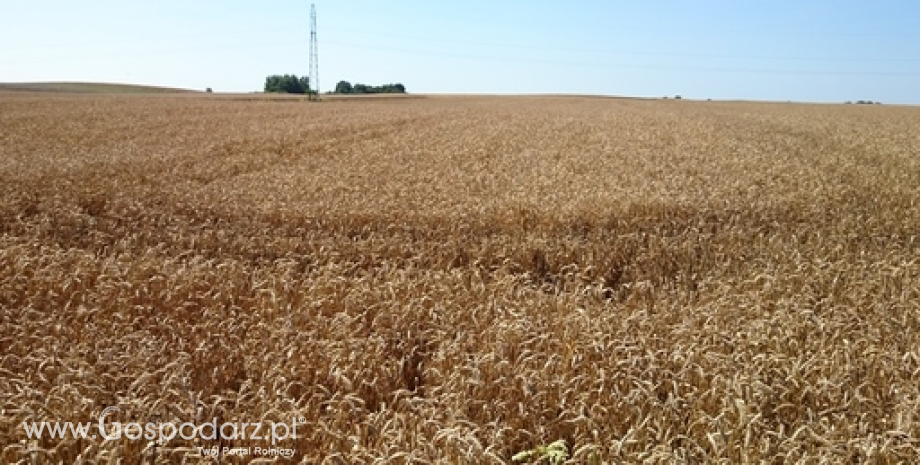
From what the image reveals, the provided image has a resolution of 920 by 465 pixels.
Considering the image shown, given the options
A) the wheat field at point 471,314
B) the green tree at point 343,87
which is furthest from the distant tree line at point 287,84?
the wheat field at point 471,314

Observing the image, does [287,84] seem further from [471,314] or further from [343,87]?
[471,314]

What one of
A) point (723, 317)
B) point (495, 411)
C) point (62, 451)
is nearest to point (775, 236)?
point (723, 317)

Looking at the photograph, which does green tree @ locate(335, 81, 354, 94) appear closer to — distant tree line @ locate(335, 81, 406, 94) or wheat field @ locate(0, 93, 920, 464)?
distant tree line @ locate(335, 81, 406, 94)

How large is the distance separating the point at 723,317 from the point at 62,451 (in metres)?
4.89

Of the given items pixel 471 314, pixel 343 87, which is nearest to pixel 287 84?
pixel 343 87

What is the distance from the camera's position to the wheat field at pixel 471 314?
3346 millimetres

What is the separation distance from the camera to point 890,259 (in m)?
7.02

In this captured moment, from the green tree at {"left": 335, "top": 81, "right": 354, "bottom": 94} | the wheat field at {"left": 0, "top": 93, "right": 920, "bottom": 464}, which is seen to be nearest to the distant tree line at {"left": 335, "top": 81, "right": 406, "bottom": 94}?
the green tree at {"left": 335, "top": 81, "right": 354, "bottom": 94}

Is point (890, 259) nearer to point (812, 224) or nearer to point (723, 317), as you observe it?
point (812, 224)

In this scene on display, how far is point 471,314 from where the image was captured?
539 cm

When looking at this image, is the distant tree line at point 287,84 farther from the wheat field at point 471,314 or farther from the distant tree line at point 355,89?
the wheat field at point 471,314

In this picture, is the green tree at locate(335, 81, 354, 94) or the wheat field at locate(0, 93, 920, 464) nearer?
the wheat field at locate(0, 93, 920, 464)

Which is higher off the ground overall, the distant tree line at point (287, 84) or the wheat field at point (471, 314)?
the distant tree line at point (287, 84)

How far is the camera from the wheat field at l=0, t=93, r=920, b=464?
3.35 meters
